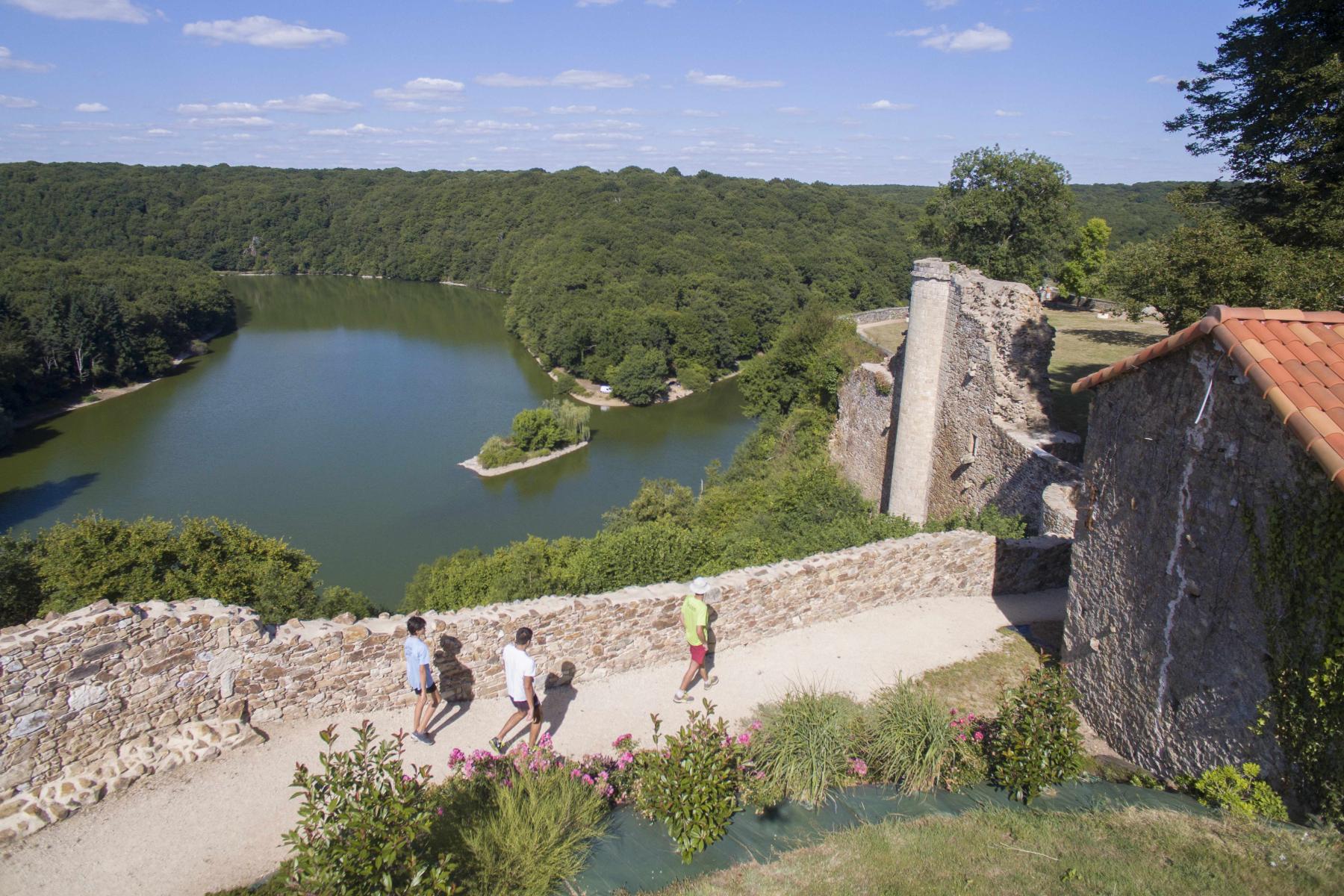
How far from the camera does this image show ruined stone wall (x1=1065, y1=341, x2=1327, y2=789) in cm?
469

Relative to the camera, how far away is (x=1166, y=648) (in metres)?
5.48

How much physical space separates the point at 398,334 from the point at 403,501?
138 ft

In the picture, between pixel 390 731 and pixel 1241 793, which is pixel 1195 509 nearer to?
pixel 1241 793

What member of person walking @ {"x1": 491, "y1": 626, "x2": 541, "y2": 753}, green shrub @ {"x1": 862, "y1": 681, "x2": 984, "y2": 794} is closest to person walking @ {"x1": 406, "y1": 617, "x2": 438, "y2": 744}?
person walking @ {"x1": 491, "y1": 626, "x2": 541, "y2": 753}

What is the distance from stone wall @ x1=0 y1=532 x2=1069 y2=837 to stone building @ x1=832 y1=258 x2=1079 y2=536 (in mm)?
4622

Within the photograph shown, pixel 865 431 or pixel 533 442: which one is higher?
pixel 865 431

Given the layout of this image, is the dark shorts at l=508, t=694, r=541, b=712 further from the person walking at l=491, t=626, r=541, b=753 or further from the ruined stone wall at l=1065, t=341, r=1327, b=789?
the ruined stone wall at l=1065, t=341, r=1327, b=789

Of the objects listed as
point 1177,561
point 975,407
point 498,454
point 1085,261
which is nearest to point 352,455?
point 498,454

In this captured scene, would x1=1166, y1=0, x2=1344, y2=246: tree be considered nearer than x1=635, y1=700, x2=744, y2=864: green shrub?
No

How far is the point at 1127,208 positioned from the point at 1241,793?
71609 millimetres

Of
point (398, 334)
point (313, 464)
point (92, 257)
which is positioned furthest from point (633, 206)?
point (313, 464)

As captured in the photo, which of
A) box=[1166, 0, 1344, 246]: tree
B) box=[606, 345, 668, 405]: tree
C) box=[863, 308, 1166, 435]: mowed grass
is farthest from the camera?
box=[606, 345, 668, 405]: tree

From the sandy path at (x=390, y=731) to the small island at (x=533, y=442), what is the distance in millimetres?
32046

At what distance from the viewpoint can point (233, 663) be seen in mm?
6090
